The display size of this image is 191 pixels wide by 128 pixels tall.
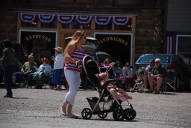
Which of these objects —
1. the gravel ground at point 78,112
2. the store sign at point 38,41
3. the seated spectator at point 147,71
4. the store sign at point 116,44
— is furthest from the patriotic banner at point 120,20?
the gravel ground at point 78,112

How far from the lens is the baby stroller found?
12805mm

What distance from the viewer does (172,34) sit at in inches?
1169

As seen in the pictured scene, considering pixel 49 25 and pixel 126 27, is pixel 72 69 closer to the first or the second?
pixel 126 27

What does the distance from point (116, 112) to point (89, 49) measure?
13902mm

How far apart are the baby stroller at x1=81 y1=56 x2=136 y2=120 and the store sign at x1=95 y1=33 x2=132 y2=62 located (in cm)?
1687

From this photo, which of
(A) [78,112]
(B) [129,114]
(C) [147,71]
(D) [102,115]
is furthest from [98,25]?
(B) [129,114]

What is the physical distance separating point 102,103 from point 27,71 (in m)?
12.5

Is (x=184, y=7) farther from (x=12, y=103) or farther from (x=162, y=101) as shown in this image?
(x=12, y=103)

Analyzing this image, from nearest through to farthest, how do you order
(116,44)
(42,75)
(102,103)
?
(102,103)
(42,75)
(116,44)

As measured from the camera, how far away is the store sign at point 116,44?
98.3 feet

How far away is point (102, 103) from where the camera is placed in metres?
13.0

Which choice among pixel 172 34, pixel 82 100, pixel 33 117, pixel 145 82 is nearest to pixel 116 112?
pixel 33 117

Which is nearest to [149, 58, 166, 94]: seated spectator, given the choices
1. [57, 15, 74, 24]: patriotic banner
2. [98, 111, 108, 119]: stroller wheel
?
[57, 15, 74, 24]: patriotic banner

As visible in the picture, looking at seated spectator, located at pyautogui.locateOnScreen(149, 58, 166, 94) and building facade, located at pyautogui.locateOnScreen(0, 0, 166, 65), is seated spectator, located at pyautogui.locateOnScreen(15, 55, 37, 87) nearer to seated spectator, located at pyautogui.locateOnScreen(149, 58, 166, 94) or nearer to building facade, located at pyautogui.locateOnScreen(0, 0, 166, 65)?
Result: building facade, located at pyautogui.locateOnScreen(0, 0, 166, 65)
